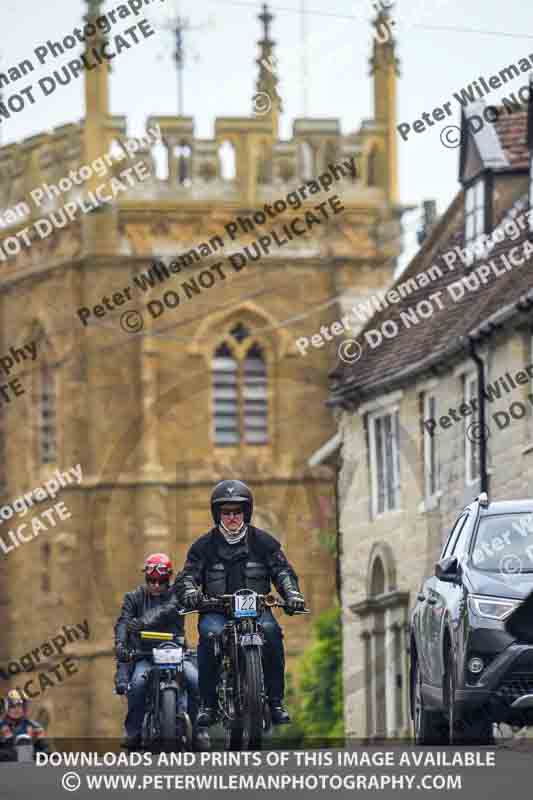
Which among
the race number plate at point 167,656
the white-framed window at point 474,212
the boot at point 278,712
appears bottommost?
the boot at point 278,712

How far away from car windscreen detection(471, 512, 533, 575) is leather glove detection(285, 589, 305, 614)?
1286 mm

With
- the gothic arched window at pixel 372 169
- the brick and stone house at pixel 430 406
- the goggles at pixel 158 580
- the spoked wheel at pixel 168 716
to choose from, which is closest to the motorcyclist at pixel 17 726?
the brick and stone house at pixel 430 406

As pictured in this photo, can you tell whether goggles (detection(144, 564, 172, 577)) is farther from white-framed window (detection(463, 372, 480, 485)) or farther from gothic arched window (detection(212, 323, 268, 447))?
gothic arched window (detection(212, 323, 268, 447))

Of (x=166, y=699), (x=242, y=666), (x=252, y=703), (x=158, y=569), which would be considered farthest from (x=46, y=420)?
(x=252, y=703)

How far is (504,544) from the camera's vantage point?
65.8 feet

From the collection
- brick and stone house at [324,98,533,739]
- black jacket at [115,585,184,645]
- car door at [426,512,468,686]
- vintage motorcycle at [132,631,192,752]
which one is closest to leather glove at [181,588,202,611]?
vintage motorcycle at [132,631,192,752]

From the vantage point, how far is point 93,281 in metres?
72.1

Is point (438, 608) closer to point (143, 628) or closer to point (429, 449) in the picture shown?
point (143, 628)

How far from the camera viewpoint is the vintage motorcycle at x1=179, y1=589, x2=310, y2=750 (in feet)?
62.3

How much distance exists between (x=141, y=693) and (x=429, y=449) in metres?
18.7

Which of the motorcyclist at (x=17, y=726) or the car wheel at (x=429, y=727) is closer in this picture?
the car wheel at (x=429, y=727)

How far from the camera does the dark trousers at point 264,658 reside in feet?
63.7

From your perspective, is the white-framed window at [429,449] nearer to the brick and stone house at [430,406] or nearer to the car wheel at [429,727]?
the brick and stone house at [430,406]

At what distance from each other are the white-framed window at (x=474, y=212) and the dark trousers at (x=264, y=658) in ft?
68.1
